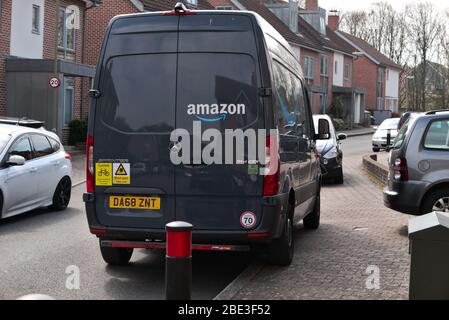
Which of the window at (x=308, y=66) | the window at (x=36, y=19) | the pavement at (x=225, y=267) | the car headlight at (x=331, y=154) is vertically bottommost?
the pavement at (x=225, y=267)

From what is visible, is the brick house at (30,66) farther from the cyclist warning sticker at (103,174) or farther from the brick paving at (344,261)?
the cyclist warning sticker at (103,174)

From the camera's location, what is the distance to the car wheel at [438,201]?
31.8ft

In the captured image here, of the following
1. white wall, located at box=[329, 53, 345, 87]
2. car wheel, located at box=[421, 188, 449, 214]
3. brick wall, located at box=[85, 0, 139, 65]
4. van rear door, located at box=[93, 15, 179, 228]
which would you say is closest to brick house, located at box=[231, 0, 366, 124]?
white wall, located at box=[329, 53, 345, 87]

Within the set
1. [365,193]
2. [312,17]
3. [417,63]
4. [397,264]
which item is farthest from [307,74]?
[397,264]

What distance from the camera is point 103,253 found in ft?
26.2

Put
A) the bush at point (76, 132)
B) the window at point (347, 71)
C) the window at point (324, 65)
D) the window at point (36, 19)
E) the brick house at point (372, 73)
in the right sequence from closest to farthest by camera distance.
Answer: the window at point (36, 19)
the bush at point (76, 132)
the window at point (324, 65)
the window at point (347, 71)
the brick house at point (372, 73)

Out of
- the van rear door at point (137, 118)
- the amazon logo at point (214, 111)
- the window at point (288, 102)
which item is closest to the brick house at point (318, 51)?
the window at point (288, 102)

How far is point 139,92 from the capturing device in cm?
713

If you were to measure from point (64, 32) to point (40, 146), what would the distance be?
681 inches

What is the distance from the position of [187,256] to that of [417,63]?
2952 inches

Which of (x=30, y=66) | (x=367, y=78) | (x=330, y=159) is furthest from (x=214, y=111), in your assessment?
(x=367, y=78)

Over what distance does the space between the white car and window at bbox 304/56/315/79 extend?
136 ft

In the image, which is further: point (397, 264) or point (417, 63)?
point (417, 63)
